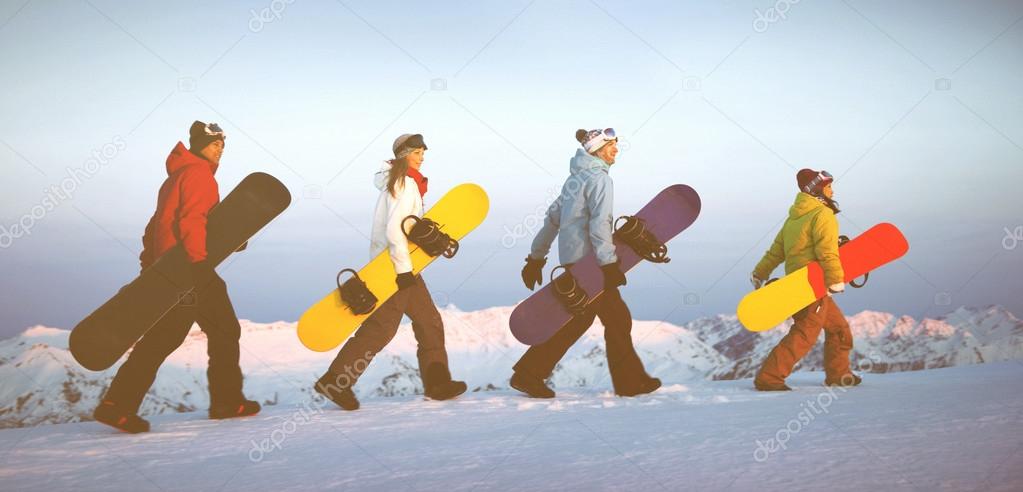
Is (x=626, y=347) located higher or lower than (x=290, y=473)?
higher

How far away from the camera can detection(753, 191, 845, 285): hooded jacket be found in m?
6.64

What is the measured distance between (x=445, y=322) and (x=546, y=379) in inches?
37.0

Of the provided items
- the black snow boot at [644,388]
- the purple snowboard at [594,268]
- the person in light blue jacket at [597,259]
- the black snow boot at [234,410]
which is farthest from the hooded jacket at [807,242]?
the black snow boot at [234,410]

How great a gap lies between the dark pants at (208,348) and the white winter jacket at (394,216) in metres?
1.19

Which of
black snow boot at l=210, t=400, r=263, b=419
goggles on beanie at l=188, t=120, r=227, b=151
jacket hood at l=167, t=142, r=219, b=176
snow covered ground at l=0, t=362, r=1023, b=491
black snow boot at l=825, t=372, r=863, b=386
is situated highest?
goggles on beanie at l=188, t=120, r=227, b=151

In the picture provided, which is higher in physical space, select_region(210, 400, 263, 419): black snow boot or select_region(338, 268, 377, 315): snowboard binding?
select_region(338, 268, 377, 315): snowboard binding

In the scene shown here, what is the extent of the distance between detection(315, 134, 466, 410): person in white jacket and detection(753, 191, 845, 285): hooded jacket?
2864mm

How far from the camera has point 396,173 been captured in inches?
252

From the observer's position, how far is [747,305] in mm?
6816

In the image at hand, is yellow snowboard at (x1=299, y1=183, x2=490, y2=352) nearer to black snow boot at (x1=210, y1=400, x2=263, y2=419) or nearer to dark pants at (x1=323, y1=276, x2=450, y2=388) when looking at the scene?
dark pants at (x1=323, y1=276, x2=450, y2=388)

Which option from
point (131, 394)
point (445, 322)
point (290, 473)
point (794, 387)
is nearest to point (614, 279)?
point (445, 322)

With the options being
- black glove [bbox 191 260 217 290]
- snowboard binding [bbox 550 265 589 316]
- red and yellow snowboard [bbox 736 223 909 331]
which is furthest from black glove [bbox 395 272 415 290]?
red and yellow snowboard [bbox 736 223 909 331]

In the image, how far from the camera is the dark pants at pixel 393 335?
20.6ft

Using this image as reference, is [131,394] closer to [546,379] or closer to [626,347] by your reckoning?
[546,379]
